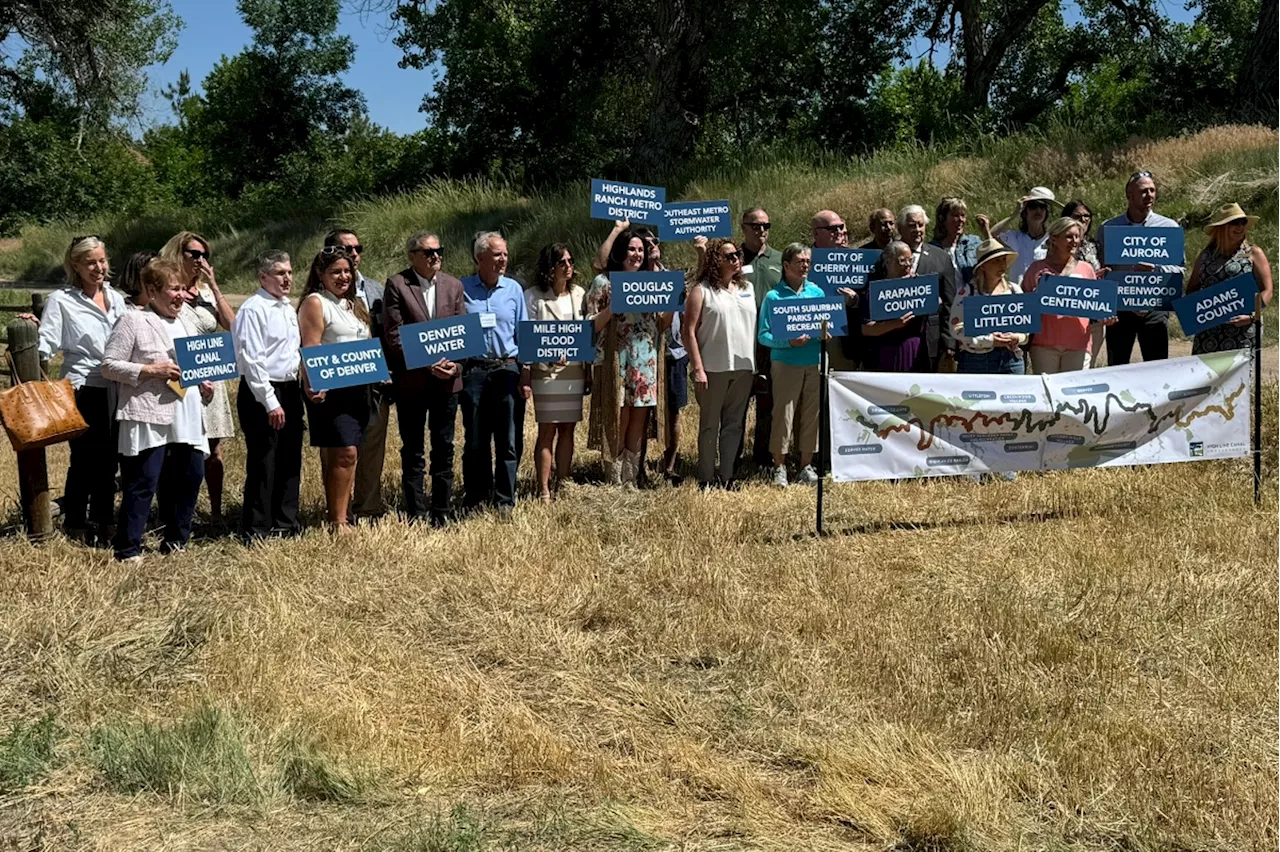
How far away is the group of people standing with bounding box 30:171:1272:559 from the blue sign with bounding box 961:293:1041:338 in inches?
5.2

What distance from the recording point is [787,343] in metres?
9.45

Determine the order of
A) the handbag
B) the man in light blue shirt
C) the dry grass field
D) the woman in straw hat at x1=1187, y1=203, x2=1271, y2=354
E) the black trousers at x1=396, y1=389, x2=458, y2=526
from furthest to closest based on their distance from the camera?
the woman in straw hat at x1=1187, y1=203, x2=1271, y2=354 → the man in light blue shirt → the black trousers at x1=396, y1=389, x2=458, y2=526 → the handbag → the dry grass field

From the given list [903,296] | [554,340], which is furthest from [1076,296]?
[554,340]

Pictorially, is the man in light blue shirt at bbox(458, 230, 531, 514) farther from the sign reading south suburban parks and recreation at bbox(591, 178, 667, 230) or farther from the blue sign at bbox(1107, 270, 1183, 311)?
the blue sign at bbox(1107, 270, 1183, 311)

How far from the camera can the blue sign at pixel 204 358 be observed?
7.38 m

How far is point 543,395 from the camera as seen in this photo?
905 centimetres

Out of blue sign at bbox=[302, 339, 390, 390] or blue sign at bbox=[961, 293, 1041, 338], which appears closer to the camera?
blue sign at bbox=[302, 339, 390, 390]

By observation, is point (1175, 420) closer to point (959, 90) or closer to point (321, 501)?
point (321, 501)

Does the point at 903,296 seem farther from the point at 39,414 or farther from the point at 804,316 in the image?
the point at 39,414

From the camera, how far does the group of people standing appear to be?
7691 millimetres

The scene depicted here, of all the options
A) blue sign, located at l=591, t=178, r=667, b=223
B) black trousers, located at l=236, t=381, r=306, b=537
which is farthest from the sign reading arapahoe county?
black trousers, located at l=236, t=381, r=306, b=537

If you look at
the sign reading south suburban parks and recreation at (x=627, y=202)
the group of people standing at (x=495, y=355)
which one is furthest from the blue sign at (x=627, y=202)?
the group of people standing at (x=495, y=355)

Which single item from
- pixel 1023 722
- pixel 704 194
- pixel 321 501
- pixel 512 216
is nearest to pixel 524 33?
pixel 512 216

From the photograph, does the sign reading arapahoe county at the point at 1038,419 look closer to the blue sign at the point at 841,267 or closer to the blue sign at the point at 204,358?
the blue sign at the point at 841,267
